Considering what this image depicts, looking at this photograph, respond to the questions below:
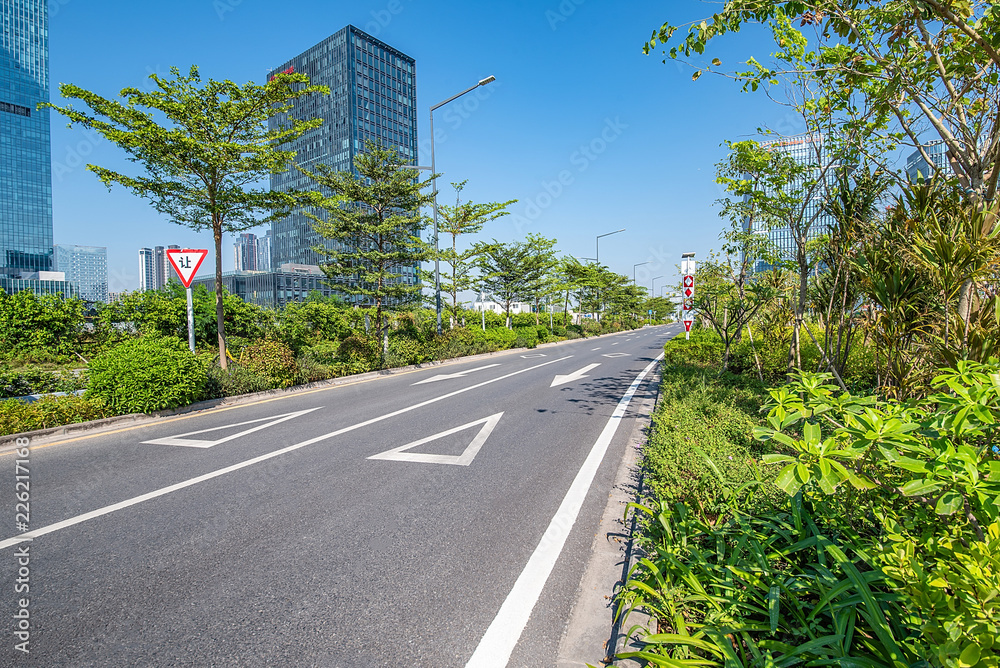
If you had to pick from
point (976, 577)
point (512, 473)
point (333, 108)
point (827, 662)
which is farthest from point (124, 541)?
point (333, 108)

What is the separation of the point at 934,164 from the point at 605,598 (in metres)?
6.17

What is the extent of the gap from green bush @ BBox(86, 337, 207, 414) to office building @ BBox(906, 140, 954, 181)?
1129 cm

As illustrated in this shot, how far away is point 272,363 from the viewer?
10.9m

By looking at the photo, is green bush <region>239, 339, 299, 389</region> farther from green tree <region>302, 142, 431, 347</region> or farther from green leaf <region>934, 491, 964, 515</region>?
green leaf <region>934, 491, 964, 515</region>

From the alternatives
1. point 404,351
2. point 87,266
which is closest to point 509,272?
point 404,351

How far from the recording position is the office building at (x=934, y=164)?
521cm

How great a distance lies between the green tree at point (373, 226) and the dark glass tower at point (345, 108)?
3265 inches

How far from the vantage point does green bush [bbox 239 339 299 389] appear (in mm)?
10727

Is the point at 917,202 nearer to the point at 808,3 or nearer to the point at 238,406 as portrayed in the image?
the point at 808,3

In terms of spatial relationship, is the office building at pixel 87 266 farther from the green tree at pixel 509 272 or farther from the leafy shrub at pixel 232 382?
the leafy shrub at pixel 232 382

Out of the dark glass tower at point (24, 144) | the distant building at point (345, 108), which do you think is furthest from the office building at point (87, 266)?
the distant building at point (345, 108)

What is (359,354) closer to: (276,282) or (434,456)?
Answer: (434,456)

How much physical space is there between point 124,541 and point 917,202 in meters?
8.14

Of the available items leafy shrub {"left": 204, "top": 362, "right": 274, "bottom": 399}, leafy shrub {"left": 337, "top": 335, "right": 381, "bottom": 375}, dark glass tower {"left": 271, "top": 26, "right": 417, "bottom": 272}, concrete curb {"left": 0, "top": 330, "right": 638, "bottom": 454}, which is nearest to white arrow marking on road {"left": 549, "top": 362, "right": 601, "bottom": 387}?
concrete curb {"left": 0, "top": 330, "right": 638, "bottom": 454}
